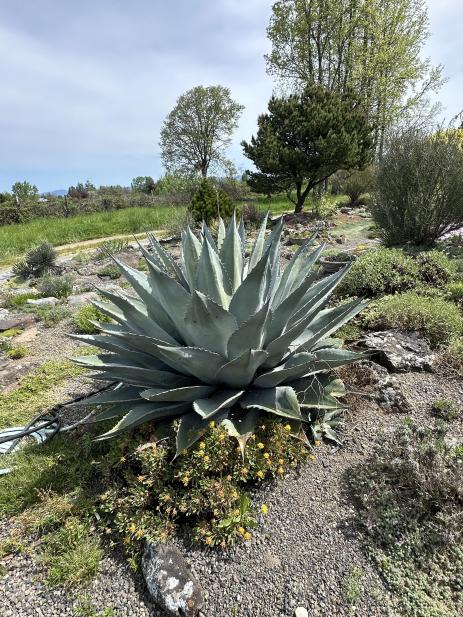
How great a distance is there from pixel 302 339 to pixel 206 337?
2.37ft

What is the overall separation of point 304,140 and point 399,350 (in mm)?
11536

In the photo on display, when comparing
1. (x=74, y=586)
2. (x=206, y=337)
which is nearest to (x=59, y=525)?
(x=74, y=586)

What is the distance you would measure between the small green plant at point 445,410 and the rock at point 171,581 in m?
1.84

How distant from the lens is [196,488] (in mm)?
1885

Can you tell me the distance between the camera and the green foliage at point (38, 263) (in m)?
7.82

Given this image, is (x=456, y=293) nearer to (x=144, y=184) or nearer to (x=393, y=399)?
(x=393, y=399)

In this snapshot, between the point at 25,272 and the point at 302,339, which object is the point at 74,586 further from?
the point at 25,272

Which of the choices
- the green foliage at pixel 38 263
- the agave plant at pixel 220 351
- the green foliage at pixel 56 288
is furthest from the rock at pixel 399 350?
the green foliage at pixel 38 263

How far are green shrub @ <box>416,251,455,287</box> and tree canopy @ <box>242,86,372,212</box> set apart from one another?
8562 mm

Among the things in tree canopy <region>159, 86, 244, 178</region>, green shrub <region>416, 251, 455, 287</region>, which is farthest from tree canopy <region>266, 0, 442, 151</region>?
green shrub <region>416, 251, 455, 287</region>

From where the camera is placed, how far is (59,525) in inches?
77.2

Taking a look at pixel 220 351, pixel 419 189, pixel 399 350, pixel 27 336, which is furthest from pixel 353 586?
pixel 419 189

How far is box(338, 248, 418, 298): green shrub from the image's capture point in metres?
4.46

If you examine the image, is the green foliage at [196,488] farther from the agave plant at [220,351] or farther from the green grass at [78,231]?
the green grass at [78,231]
